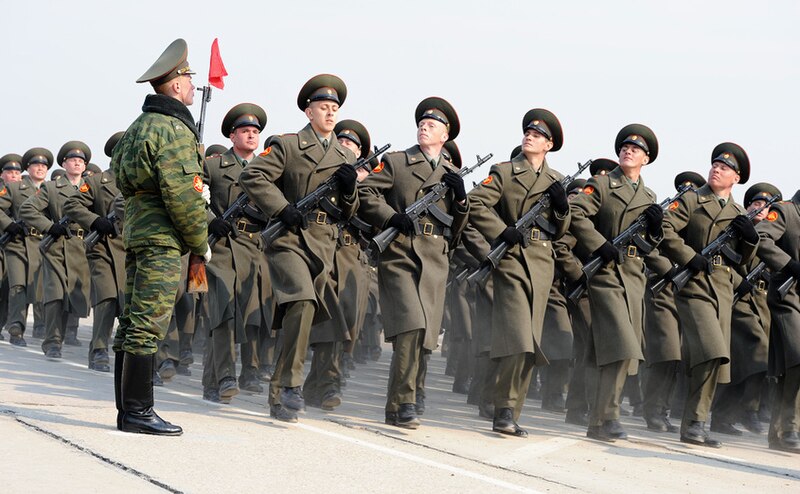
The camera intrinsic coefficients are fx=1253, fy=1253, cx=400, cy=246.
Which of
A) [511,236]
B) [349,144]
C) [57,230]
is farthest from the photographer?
[57,230]

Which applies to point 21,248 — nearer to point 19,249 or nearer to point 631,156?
point 19,249

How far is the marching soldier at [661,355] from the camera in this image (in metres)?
10.6

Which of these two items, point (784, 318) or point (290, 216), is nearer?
point (290, 216)

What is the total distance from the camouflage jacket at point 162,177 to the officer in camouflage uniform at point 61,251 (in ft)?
21.2

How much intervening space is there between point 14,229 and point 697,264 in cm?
891

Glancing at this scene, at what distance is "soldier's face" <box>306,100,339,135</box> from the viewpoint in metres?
9.16

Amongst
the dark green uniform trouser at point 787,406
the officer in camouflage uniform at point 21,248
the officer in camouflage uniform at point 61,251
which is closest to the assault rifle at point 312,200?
the dark green uniform trouser at point 787,406

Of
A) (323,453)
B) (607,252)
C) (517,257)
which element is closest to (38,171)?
(517,257)

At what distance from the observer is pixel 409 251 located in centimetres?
896

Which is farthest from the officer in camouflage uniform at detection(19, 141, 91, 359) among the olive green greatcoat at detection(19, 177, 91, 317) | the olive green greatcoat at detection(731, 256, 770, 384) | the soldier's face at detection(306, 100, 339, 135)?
the olive green greatcoat at detection(731, 256, 770, 384)

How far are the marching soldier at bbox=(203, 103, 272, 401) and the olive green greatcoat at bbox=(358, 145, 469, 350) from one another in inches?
64.6

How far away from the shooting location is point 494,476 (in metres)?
6.82

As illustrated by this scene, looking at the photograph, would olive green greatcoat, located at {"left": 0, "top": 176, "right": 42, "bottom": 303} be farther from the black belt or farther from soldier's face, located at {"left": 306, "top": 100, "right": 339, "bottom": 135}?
the black belt

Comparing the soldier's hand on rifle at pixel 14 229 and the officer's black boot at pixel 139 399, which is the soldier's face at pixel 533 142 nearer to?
the officer's black boot at pixel 139 399
